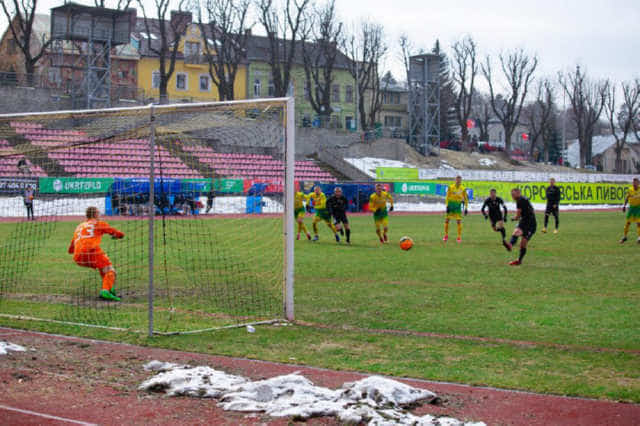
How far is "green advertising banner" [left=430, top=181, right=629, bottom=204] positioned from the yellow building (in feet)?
102

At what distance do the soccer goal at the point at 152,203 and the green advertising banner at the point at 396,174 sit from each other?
2834cm

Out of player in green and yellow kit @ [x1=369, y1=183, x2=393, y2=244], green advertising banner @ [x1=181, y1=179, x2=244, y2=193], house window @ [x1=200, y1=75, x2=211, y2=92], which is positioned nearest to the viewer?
green advertising banner @ [x1=181, y1=179, x2=244, y2=193]

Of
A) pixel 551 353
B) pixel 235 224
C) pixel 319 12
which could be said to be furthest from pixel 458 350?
pixel 319 12

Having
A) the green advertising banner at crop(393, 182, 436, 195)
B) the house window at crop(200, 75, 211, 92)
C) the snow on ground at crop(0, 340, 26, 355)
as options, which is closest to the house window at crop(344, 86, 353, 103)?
the house window at crop(200, 75, 211, 92)

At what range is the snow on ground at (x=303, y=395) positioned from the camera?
566 cm

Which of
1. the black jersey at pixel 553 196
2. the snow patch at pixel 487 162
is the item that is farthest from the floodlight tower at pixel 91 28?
the snow patch at pixel 487 162

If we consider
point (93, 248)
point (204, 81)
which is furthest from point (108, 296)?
point (204, 81)

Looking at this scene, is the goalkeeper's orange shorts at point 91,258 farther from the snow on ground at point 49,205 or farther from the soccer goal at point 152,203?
the snow on ground at point 49,205

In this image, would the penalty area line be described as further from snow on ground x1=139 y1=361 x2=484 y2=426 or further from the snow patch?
the snow patch

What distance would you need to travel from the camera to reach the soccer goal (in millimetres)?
10180

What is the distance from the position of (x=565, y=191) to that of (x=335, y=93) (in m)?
38.0

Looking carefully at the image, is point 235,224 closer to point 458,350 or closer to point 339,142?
point 458,350

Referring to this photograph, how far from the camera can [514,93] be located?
8600 centimetres

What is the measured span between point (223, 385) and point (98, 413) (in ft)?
3.80
